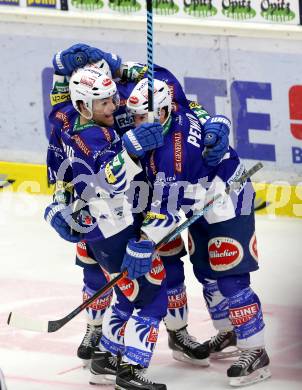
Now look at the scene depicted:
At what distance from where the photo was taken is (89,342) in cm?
895

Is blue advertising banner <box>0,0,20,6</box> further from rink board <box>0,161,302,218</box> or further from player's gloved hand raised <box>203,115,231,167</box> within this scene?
player's gloved hand raised <box>203,115,231,167</box>

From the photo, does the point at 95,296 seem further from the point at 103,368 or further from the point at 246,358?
the point at 246,358

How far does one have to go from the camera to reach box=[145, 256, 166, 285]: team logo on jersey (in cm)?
825

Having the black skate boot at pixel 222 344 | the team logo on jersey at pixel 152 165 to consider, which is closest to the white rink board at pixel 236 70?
the black skate boot at pixel 222 344

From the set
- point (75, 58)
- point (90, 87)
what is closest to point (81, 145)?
point (90, 87)

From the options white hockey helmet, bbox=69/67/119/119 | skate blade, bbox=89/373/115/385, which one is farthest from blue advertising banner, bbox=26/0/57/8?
skate blade, bbox=89/373/115/385

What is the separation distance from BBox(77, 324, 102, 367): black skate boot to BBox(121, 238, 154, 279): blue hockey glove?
Result: 0.99 meters

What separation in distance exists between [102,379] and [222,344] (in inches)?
31.0

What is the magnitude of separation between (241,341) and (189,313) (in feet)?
3.87

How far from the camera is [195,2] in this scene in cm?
1127

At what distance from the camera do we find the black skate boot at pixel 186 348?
8883mm

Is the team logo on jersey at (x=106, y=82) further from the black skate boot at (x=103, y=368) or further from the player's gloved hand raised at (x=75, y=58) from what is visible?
the black skate boot at (x=103, y=368)

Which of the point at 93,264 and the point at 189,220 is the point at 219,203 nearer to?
the point at 189,220

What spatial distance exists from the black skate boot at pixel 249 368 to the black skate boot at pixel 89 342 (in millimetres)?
861
